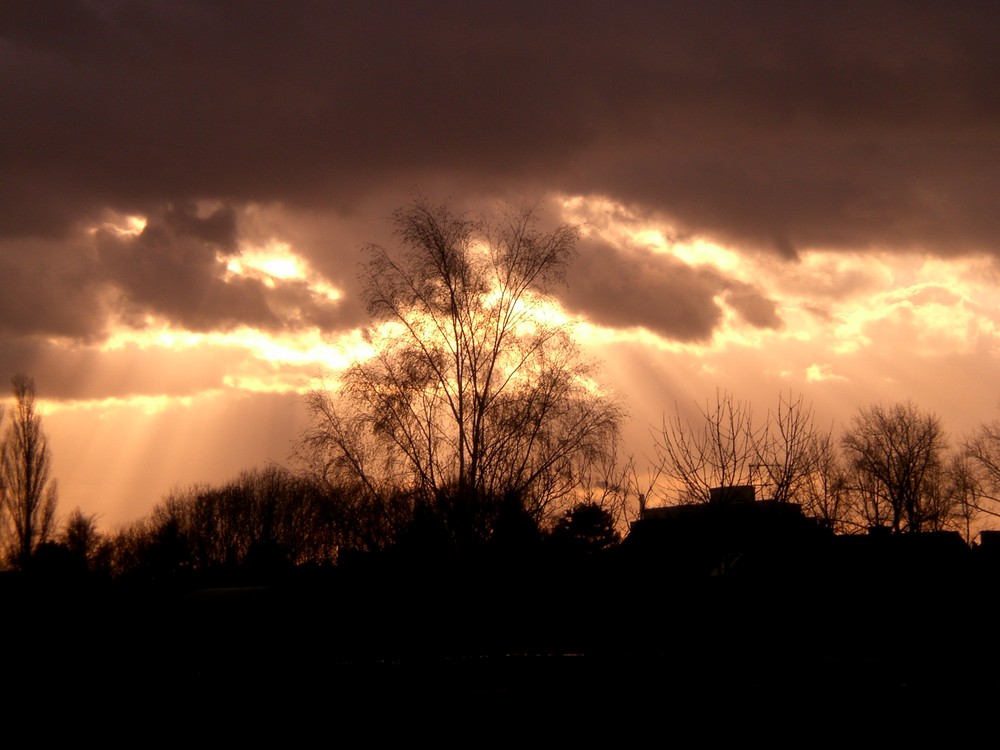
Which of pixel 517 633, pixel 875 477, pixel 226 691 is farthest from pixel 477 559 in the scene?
pixel 875 477

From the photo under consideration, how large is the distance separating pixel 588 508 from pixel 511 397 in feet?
11.5

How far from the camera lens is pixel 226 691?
19.5 meters

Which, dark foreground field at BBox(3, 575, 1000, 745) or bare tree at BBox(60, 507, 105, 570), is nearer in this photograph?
dark foreground field at BBox(3, 575, 1000, 745)

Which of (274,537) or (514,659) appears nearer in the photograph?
(514,659)

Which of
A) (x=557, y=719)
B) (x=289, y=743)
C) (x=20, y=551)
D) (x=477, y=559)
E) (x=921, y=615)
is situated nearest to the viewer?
(x=289, y=743)

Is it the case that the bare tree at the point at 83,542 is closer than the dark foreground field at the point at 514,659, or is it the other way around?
the dark foreground field at the point at 514,659

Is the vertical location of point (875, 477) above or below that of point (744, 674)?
above

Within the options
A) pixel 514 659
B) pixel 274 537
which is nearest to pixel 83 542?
pixel 274 537

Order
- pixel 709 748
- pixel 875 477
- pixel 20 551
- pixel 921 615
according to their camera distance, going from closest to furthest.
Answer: pixel 709 748 → pixel 921 615 → pixel 20 551 → pixel 875 477

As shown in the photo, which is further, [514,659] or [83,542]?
[83,542]

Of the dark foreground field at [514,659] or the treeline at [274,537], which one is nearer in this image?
the dark foreground field at [514,659]

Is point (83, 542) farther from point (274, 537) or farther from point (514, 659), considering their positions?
point (514, 659)

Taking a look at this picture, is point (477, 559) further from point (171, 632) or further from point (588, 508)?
point (171, 632)

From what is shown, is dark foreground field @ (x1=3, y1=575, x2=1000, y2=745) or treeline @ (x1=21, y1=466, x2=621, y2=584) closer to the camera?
dark foreground field @ (x1=3, y1=575, x2=1000, y2=745)
